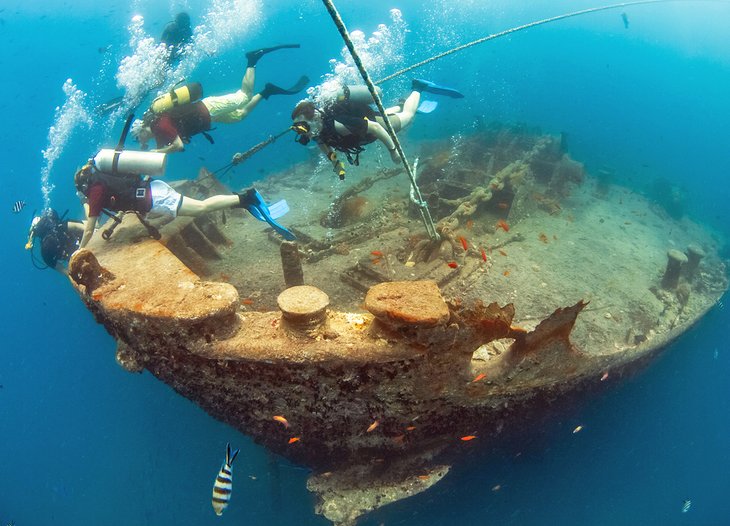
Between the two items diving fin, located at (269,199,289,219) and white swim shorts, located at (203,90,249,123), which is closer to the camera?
diving fin, located at (269,199,289,219)

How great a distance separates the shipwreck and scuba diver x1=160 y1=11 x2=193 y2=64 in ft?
32.8

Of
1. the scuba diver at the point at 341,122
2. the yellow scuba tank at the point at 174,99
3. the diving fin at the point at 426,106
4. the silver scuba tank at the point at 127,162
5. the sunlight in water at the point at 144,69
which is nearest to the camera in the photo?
the silver scuba tank at the point at 127,162

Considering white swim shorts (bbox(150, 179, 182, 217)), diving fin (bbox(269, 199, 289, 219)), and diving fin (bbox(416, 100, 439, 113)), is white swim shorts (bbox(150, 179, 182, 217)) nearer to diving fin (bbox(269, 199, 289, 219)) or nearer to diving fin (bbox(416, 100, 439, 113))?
diving fin (bbox(269, 199, 289, 219))

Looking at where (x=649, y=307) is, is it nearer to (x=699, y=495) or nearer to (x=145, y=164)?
(x=699, y=495)

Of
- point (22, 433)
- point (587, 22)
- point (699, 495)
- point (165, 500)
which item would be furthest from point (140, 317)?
point (587, 22)

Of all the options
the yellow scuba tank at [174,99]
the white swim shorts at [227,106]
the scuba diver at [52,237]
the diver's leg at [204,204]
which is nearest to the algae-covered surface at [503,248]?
the diver's leg at [204,204]

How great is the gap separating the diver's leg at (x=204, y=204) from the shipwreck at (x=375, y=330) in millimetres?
518

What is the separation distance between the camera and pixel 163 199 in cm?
524

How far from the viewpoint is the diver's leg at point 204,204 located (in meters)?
5.61

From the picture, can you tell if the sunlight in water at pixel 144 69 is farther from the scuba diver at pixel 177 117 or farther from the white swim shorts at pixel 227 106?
the scuba diver at pixel 177 117

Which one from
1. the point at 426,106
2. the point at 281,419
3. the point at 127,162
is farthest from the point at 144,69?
the point at 281,419

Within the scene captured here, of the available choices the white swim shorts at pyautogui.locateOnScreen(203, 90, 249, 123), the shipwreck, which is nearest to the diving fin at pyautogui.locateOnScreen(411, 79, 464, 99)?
the shipwreck

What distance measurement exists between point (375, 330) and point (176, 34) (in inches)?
601

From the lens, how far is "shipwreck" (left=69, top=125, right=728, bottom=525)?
9.78ft
